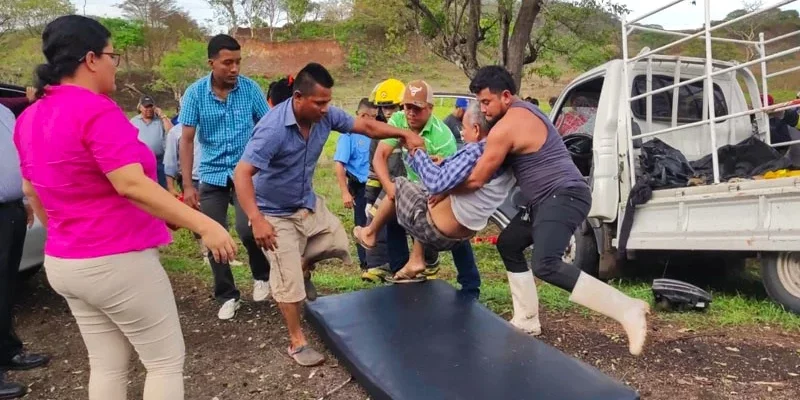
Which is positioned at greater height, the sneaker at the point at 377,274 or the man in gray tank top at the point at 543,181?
the man in gray tank top at the point at 543,181

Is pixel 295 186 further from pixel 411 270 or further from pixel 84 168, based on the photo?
pixel 84 168

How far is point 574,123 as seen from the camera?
659 cm

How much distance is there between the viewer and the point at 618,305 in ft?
11.1

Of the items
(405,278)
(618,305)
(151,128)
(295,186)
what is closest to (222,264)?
(295,186)

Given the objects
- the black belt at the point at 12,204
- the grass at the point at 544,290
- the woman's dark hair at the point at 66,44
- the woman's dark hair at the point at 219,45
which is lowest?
the grass at the point at 544,290

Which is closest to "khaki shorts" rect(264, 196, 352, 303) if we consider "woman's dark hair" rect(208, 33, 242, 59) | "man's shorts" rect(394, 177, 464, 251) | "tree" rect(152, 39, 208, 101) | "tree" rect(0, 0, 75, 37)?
"man's shorts" rect(394, 177, 464, 251)

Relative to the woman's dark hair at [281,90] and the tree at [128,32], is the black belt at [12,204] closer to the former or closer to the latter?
the woman's dark hair at [281,90]

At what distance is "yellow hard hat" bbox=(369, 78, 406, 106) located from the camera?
5.42 metres

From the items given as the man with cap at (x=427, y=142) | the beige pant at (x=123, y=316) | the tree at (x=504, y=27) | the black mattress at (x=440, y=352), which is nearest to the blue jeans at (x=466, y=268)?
the man with cap at (x=427, y=142)

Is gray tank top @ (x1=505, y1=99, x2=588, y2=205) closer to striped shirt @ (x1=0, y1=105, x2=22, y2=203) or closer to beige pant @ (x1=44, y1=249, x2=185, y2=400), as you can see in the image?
beige pant @ (x1=44, y1=249, x2=185, y2=400)

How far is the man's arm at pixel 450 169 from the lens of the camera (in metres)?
3.61

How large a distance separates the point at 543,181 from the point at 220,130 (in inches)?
83.6

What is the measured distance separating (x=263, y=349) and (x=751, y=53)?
19.1ft

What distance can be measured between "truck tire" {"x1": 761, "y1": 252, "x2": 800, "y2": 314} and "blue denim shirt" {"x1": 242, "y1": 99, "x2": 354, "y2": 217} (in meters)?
2.93
